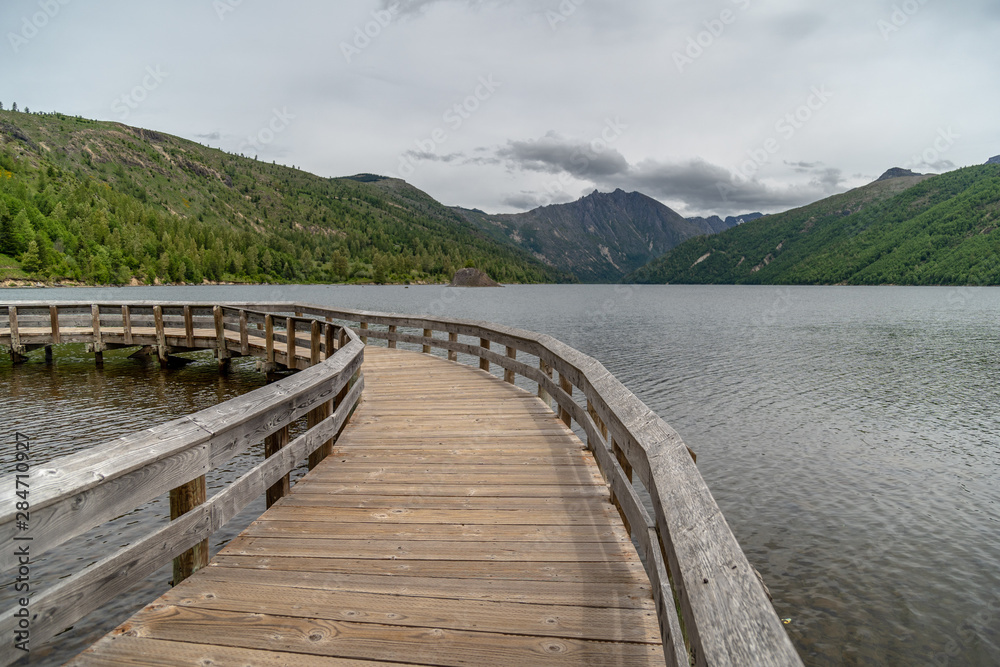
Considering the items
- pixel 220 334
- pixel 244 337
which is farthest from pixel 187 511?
pixel 220 334

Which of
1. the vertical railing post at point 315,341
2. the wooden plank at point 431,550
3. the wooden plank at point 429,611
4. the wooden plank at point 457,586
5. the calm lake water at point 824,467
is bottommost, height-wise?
the calm lake water at point 824,467

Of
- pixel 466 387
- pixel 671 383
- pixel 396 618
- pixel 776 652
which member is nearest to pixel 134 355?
pixel 466 387

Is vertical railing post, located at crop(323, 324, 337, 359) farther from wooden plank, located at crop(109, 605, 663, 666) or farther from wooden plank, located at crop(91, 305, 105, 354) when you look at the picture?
wooden plank, located at crop(91, 305, 105, 354)

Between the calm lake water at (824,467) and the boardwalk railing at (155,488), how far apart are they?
2.51 metres

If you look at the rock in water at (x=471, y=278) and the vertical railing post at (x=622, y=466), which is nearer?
the vertical railing post at (x=622, y=466)

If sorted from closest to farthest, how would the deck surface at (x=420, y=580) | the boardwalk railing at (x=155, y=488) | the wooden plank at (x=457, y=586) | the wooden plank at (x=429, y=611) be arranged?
the boardwalk railing at (x=155, y=488)
the deck surface at (x=420, y=580)
the wooden plank at (x=429, y=611)
the wooden plank at (x=457, y=586)

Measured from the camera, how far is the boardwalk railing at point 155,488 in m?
2.07

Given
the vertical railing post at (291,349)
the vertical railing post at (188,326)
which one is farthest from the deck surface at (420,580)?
the vertical railing post at (188,326)

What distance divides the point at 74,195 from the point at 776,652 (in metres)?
179

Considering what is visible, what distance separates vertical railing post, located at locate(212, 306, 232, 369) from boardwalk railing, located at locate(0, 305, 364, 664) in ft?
41.9

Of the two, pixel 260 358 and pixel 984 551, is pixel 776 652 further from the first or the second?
pixel 260 358

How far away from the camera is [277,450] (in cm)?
471

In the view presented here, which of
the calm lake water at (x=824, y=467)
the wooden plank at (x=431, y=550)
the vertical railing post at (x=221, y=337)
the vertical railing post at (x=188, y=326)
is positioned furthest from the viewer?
the vertical railing post at (x=188, y=326)

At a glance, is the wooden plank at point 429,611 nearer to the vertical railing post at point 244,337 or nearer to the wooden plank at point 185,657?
the wooden plank at point 185,657
